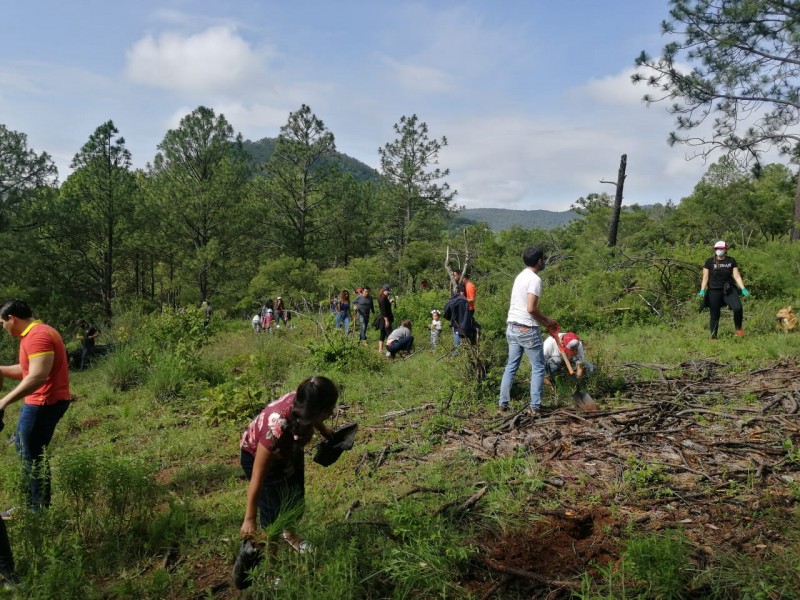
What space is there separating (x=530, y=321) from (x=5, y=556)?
13.7 ft

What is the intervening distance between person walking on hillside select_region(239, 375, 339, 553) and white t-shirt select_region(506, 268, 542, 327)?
2651mm

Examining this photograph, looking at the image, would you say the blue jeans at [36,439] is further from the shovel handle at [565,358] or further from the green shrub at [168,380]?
the shovel handle at [565,358]

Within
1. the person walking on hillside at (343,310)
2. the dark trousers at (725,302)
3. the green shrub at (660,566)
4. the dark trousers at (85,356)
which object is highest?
the dark trousers at (725,302)

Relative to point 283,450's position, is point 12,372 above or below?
above

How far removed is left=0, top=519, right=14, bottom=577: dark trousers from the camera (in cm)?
282

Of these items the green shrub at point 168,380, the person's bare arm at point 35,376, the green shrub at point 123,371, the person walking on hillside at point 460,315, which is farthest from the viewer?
the green shrub at point 123,371

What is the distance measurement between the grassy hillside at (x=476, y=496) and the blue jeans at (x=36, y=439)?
0.44 ft

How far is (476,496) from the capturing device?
345 centimetres

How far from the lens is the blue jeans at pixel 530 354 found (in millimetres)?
5012

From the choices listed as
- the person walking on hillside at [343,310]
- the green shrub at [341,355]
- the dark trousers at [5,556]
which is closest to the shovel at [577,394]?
the green shrub at [341,355]

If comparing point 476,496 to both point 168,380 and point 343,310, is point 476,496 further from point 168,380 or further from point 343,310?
point 343,310

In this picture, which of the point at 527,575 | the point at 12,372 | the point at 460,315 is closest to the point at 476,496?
the point at 527,575

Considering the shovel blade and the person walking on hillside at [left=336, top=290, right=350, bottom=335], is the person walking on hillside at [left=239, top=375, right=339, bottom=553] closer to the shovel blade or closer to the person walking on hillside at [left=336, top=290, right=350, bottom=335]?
the shovel blade

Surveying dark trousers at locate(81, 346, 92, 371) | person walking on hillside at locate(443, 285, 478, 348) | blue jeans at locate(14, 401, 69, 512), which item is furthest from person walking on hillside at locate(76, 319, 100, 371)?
blue jeans at locate(14, 401, 69, 512)
